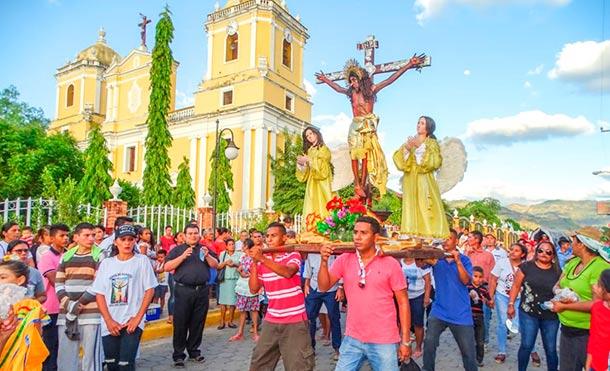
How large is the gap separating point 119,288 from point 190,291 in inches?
83.5

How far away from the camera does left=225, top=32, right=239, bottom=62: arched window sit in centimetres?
3153

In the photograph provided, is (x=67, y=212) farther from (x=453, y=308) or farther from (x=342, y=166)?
(x=453, y=308)

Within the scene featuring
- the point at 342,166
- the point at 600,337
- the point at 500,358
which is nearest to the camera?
the point at 600,337

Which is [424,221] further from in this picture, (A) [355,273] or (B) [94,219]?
(B) [94,219]

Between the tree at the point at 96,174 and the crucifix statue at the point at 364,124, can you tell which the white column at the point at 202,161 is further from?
the crucifix statue at the point at 364,124

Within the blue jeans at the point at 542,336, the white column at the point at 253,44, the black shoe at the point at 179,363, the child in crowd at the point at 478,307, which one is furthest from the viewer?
the white column at the point at 253,44

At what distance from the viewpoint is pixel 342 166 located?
11.0m

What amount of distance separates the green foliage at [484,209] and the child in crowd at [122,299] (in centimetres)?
4438

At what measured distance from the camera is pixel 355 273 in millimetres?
4254

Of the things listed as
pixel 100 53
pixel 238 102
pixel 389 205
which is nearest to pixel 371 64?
pixel 389 205

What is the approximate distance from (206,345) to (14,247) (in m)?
3.66

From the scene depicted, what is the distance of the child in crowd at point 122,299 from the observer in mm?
5008

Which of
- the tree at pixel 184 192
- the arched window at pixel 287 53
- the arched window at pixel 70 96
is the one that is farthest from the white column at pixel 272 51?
the arched window at pixel 70 96

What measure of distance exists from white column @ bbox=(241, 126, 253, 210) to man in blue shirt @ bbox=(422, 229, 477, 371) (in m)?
24.4
